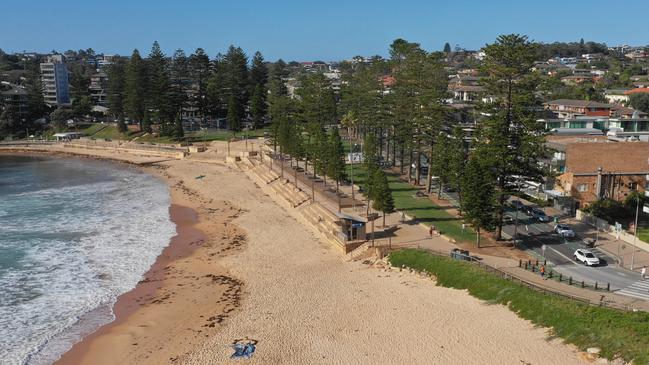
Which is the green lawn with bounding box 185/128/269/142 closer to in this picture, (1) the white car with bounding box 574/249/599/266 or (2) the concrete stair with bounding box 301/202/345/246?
(2) the concrete stair with bounding box 301/202/345/246

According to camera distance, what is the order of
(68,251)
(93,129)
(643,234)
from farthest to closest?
1. (93,129)
2. (68,251)
3. (643,234)

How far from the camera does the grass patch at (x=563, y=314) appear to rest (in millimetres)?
19766

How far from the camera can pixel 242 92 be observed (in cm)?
9700

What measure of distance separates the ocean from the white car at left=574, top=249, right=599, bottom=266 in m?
24.7

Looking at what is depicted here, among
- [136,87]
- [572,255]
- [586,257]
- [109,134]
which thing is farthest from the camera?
[109,134]

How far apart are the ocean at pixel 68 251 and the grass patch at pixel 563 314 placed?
17.5m

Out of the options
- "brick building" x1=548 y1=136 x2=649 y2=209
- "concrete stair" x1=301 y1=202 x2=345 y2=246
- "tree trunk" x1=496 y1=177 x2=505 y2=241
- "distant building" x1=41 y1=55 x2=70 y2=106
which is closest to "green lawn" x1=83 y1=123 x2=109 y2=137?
"distant building" x1=41 y1=55 x2=70 y2=106

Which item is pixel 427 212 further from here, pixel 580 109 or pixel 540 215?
pixel 580 109

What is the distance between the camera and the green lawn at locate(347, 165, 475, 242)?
35250mm

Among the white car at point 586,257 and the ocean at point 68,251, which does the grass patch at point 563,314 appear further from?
the ocean at point 68,251

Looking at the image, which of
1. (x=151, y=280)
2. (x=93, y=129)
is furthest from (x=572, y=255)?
(x=93, y=129)

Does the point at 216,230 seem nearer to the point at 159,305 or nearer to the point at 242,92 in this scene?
the point at 159,305

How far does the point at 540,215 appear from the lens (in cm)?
3928

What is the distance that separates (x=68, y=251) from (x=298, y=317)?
65.0ft
